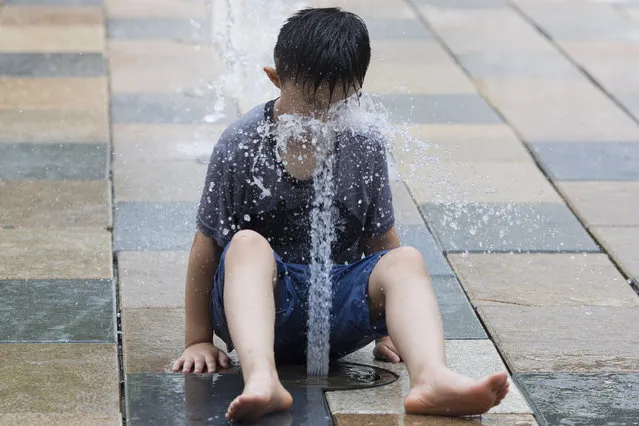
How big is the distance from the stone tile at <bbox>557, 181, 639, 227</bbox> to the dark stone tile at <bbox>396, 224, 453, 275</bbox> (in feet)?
2.03

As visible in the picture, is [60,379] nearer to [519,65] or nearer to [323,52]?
[323,52]

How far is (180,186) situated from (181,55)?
6.55ft

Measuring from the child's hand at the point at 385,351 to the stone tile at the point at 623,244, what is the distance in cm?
107

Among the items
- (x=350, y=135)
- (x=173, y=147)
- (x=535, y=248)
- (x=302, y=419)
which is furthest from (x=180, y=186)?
(x=302, y=419)

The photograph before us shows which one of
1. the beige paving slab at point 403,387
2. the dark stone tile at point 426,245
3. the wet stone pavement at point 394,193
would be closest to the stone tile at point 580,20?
the wet stone pavement at point 394,193

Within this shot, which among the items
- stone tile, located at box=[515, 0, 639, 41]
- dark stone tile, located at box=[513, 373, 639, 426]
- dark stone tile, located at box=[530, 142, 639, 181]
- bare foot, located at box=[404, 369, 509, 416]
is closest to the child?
bare foot, located at box=[404, 369, 509, 416]

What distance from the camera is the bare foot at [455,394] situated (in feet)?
8.66

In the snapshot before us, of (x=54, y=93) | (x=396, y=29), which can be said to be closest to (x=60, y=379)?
(x=54, y=93)

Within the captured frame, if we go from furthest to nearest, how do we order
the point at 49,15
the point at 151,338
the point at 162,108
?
the point at 49,15 < the point at 162,108 < the point at 151,338

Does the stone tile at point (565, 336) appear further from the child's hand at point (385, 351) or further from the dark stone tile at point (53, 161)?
the dark stone tile at point (53, 161)

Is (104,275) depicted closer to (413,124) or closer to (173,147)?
(173,147)

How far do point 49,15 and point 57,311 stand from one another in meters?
4.15

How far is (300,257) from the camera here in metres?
3.02

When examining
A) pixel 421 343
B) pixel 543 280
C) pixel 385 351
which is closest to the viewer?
pixel 421 343
